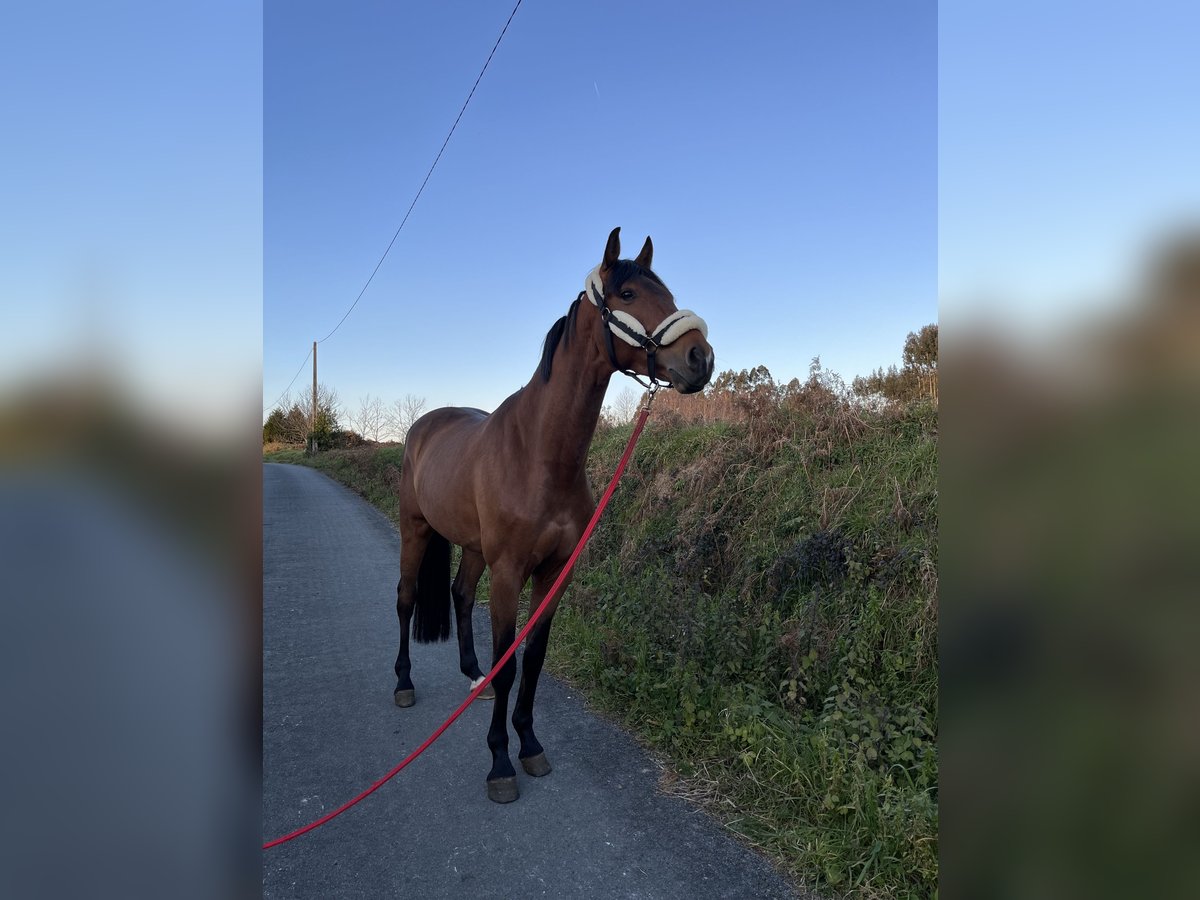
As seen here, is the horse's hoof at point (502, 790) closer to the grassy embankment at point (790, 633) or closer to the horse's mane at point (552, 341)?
the grassy embankment at point (790, 633)

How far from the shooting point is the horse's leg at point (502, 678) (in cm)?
273

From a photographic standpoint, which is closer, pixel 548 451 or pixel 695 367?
pixel 695 367

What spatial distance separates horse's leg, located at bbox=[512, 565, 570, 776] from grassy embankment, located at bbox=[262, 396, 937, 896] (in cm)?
60

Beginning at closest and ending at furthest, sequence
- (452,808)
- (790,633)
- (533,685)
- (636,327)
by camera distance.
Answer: (636,327), (452,808), (533,685), (790,633)

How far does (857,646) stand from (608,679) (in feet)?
4.71

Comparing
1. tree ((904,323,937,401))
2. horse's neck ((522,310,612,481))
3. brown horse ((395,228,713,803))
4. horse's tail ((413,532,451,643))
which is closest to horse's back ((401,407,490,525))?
brown horse ((395,228,713,803))

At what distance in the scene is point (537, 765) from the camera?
2934 millimetres

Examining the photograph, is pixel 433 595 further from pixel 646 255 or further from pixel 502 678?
pixel 646 255

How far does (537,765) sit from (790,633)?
153cm

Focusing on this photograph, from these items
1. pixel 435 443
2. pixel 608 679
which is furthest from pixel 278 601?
pixel 608 679
